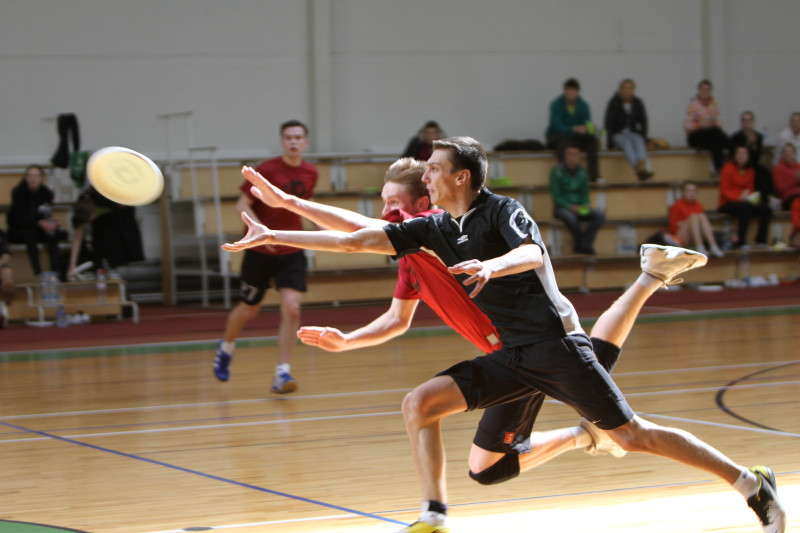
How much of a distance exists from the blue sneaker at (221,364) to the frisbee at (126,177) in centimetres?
324

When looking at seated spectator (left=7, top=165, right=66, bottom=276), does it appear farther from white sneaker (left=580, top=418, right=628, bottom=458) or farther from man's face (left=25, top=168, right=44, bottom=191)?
white sneaker (left=580, top=418, right=628, bottom=458)

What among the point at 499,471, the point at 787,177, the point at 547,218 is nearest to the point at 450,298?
the point at 499,471

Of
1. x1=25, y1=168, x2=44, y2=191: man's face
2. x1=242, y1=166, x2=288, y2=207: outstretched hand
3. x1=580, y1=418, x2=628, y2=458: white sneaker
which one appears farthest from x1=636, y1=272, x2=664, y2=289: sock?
x1=25, y1=168, x2=44, y2=191: man's face

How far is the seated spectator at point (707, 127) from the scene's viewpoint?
51.2 ft

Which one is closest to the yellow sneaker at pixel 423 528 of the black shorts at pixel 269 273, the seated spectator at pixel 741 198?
the black shorts at pixel 269 273

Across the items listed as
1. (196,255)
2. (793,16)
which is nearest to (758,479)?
(196,255)

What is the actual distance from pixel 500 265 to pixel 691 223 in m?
11.7

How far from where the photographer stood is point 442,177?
3.55 m

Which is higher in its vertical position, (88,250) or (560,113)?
(560,113)

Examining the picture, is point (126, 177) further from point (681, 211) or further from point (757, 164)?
point (757, 164)

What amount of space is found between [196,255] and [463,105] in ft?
16.5

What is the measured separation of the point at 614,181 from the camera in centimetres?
1548

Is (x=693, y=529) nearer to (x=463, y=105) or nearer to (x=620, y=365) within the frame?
(x=620, y=365)

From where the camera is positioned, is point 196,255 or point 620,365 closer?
point 620,365
